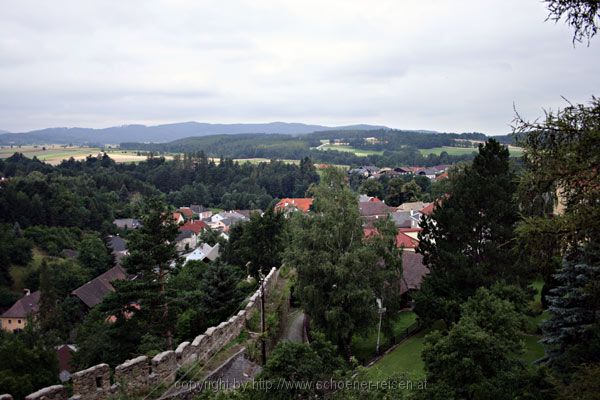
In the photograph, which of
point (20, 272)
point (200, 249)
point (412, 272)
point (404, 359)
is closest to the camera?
point (404, 359)

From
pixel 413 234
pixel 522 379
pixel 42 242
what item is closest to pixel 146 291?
pixel 522 379

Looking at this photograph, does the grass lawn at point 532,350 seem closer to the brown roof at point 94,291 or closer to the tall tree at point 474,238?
the tall tree at point 474,238

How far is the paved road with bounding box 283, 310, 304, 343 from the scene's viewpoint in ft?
68.5

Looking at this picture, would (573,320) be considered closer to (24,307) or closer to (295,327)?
(295,327)

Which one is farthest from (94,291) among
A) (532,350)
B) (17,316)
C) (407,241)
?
(532,350)

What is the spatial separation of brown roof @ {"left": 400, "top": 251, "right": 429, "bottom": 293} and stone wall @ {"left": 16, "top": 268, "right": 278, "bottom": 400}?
15889 millimetres

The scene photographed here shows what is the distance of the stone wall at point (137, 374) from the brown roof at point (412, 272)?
1589 cm

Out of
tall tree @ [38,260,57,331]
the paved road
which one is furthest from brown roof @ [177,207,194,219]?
the paved road

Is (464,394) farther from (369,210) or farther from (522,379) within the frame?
(369,210)

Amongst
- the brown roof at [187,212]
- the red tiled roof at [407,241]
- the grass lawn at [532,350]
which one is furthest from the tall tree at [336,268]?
the brown roof at [187,212]

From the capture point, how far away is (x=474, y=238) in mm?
19828

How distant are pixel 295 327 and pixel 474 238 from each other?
31.9ft

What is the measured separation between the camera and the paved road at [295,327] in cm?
2088

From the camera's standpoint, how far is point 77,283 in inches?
2203
